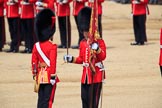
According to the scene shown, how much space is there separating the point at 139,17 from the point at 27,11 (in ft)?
9.50

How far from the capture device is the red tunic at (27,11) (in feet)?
55.1

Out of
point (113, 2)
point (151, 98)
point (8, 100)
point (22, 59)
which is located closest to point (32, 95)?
point (8, 100)

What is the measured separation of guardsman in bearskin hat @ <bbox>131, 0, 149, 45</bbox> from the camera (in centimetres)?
1800

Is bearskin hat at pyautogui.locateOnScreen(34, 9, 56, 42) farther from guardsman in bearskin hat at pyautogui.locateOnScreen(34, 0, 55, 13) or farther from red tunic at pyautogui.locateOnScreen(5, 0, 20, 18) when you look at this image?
red tunic at pyautogui.locateOnScreen(5, 0, 20, 18)

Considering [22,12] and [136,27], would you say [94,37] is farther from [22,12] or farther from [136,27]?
[136,27]

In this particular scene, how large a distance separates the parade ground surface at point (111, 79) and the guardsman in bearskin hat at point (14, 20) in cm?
32

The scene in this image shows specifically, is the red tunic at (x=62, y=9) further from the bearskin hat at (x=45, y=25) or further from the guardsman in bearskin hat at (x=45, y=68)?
the guardsman in bearskin hat at (x=45, y=68)

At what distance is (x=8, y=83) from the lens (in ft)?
42.5

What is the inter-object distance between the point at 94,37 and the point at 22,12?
7.93 m

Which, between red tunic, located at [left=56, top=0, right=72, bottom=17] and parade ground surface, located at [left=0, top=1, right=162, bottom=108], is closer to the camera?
parade ground surface, located at [left=0, top=1, right=162, bottom=108]

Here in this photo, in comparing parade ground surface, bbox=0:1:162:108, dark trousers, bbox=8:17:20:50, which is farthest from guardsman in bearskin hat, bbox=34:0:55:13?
dark trousers, bbox=8:17:20:50

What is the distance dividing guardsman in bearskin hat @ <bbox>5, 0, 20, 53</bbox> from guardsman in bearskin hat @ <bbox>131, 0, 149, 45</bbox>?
2859 millimetres

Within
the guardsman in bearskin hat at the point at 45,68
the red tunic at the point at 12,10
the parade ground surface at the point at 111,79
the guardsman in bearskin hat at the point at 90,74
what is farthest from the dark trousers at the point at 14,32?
the guardsman in bearskin hat at the point at 90,74

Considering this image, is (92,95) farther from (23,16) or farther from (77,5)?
(77,5)
